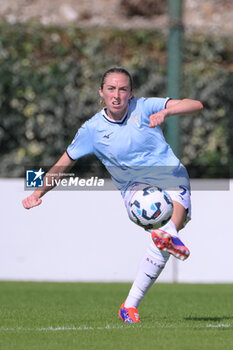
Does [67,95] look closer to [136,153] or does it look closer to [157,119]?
[136,153]

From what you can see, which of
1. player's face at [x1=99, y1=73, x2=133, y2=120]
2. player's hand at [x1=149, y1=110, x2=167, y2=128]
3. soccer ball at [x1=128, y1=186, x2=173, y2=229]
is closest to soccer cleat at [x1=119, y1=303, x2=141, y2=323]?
soccer ball at [x1=128, y1=186, x2=173, y2=229]

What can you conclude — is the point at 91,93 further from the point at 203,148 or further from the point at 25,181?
the point at 25,181

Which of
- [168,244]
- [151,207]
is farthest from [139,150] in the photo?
[168,244]

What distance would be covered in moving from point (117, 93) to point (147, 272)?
1.42 m

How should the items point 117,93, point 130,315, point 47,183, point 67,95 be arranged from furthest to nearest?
point 67,95 < point 47,183 < point 130,315 < point 117,93

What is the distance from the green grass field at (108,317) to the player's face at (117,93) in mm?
1662

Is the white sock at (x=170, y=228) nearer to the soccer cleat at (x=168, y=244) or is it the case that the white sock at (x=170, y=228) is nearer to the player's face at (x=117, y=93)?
the soccer cleat at (x=168, y=244)

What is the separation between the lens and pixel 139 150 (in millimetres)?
7129

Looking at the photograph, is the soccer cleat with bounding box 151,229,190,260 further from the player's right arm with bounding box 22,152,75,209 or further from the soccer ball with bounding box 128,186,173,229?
the player's right arm with bounding box 22,152,75,209

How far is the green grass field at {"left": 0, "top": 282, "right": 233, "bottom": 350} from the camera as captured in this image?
611 cm

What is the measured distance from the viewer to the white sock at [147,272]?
7.20m

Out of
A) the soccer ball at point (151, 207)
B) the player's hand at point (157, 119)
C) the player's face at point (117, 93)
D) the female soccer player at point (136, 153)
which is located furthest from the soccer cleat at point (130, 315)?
the player's hand at point (157, 119)

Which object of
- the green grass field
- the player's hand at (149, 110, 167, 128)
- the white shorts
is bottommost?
the green grass field

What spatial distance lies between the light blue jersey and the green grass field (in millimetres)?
1134
